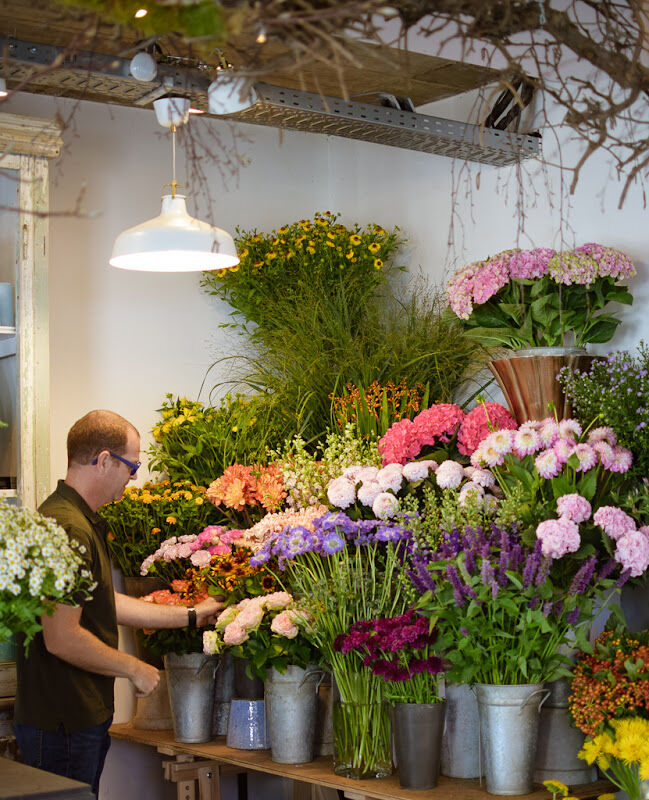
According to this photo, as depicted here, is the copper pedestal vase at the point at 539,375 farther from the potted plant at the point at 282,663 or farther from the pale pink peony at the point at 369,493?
A: the potted plant at the point at 282,663

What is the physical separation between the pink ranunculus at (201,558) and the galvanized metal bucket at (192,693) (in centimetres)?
28

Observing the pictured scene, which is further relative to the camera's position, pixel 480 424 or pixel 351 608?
pixel 480 424

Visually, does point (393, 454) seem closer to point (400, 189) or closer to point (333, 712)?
point (333, 712)

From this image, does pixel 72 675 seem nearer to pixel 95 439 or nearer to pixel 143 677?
pixel 143 677

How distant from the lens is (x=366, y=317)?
4.23 metres

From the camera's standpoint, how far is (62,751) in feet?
9.37

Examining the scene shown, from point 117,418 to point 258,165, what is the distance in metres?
1.97

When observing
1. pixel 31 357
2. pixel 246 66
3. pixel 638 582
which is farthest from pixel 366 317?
pixel 246 66

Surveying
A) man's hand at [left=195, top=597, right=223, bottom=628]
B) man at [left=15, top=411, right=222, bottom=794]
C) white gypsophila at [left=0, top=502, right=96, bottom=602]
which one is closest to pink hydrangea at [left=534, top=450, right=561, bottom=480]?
man's hand at [left=195, top=597, right=223, bottom=628]

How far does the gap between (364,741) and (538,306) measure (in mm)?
1401

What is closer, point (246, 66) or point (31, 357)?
point (246, 66)

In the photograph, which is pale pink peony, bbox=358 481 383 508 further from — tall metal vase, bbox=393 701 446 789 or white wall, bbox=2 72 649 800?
white wall, bbox=2 72 649 800

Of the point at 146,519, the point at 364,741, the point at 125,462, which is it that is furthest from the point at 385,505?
the point at 146,519

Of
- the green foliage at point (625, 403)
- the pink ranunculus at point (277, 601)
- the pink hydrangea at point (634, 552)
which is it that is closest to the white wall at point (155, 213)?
the green foliage at point (625, 403)
